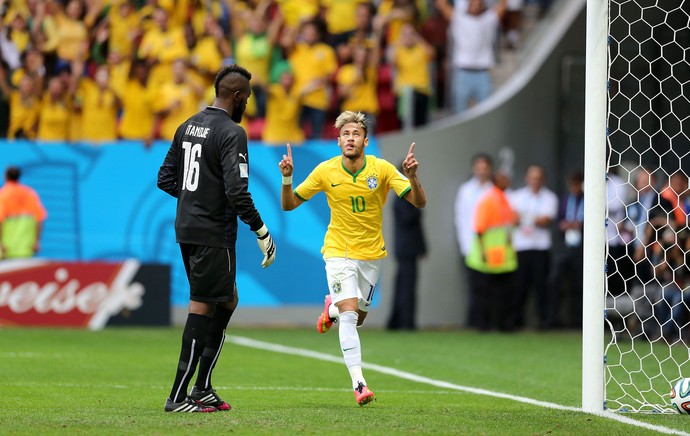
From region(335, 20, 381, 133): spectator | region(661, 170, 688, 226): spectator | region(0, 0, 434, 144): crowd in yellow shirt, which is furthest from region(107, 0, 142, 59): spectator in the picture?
region(661, 170, 688, 226): spectator

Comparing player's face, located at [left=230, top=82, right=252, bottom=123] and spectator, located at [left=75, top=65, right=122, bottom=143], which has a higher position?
spectator, located at [left=75, top=65, right=122, bottom=143]

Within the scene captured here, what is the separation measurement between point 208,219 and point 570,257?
12.0 meters

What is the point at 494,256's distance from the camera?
60.3 feet

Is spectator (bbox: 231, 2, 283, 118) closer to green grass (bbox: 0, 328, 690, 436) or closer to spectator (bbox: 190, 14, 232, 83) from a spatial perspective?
spectator (bbox: 190, 14, 232, 83)

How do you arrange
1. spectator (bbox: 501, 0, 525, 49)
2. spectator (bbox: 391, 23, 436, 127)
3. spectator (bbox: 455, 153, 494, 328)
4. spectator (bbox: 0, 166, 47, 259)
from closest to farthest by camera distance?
spectator (bbox: 0, 166, 47, 259) → spectator (bbox: 455, 153, 494, 328) → spectator (bbox: 391, 23, 436, 127) → spectator (bbox: 501, 0, 525, 49)

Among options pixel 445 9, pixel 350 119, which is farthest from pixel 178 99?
pixel 350 119

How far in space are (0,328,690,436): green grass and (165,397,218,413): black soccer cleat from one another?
108 millimetres

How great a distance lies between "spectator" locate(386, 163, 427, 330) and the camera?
61.1 feet

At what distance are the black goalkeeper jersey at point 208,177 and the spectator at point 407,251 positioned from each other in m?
10.7

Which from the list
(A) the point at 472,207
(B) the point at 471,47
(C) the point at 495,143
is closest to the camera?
(A) the point at 472,207

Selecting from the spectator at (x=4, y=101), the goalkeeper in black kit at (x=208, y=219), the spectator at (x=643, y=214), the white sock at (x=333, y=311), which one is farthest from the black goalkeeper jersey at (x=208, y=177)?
the spectator at (x=4, y=101)

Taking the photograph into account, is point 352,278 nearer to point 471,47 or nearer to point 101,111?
point 471,47

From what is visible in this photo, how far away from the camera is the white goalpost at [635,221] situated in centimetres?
828

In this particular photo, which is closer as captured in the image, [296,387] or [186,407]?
[186,407]
